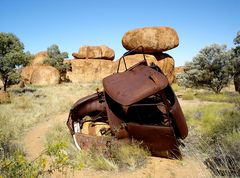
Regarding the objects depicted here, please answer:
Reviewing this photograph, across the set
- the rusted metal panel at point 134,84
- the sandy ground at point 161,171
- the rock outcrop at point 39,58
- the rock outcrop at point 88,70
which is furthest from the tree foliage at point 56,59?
the sandy ground at point 161,171

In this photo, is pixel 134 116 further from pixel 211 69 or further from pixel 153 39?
pixel 153 39

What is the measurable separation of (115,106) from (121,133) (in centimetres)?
66

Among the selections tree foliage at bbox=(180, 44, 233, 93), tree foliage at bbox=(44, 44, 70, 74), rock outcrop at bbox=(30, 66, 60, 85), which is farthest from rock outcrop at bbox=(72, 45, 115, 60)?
tree foliage at bbox=(180, 44, 233, 93)

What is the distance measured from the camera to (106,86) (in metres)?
5.46

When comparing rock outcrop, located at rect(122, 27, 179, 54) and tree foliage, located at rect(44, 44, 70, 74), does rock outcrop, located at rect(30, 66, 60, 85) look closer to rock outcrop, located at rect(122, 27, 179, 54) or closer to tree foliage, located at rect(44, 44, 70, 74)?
tree foliage, located at rect(44, 44, 70, 74)

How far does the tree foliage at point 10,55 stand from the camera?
19281mm

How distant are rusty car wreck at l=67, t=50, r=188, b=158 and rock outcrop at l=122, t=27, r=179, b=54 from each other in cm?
1692

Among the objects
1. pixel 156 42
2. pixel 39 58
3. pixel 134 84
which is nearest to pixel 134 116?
pixel 134 84

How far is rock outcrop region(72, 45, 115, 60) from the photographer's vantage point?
3334cm

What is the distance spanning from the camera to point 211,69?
16203mm

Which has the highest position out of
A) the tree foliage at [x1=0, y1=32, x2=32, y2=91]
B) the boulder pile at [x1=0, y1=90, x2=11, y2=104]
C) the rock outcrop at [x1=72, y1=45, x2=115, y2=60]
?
the tree foliage at [x1=0, y1=32, x2=32, y2=91]

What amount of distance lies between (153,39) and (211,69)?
312 inches

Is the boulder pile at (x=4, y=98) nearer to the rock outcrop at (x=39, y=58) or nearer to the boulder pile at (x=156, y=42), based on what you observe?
the boulder pile at (x=156, y=42)

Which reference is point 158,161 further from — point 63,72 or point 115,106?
point 63,72
